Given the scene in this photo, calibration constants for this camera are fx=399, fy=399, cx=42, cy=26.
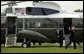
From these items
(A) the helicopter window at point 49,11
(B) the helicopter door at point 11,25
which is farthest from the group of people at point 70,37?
(B) the helicopter door at point 11,25

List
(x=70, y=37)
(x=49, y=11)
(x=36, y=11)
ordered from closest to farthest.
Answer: (x=70, y=37) < (x=36, y=11) < (x=49, y=11)

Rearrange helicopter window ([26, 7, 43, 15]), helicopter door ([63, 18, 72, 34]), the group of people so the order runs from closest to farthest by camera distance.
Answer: the group of people → helicopter door ([63, 18, 72, 34]) → helicopter window ([26, 7, 43, 15])

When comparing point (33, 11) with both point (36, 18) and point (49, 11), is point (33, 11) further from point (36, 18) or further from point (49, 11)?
point (49, 11)

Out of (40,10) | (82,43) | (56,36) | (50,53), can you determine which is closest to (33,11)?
(40,10)

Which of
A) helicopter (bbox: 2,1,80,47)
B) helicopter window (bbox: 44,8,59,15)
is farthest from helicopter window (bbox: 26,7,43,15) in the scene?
helicopter window (bbox: 44,8,59,15)

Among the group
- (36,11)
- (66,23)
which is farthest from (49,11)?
(66,23)

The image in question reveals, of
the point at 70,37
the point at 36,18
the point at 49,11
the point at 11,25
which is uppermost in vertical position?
the point at 49,11

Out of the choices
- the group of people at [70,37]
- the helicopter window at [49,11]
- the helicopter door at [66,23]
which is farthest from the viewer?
the helicopter window at [49,11]

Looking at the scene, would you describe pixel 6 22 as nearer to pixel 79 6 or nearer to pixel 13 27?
pixel 13 27

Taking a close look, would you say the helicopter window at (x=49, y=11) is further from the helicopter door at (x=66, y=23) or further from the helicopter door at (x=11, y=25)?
the helicopter door at (x=11, y=25)

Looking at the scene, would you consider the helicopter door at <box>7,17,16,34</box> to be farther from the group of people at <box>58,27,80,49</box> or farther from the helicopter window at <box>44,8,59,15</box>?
the group of people at <box>58,27,80,49</box>

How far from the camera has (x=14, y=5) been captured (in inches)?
1001

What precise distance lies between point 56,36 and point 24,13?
252cm

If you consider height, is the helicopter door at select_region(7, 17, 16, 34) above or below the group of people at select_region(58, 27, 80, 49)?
above
